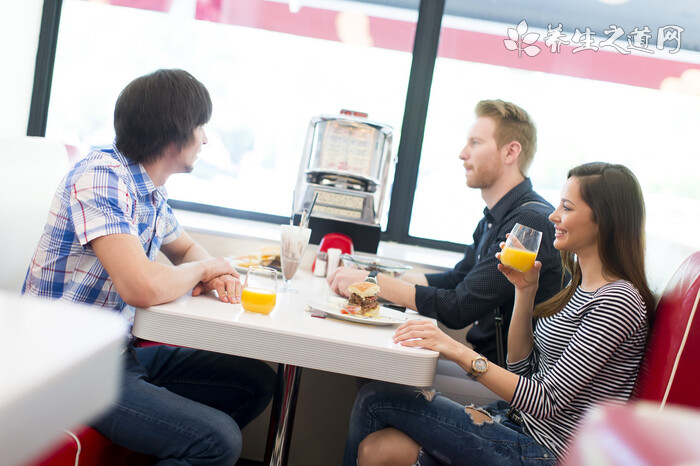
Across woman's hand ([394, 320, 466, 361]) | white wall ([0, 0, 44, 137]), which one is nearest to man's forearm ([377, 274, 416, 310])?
woman's hand ([394, 320, 466, 361])

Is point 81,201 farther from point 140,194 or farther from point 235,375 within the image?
point 235,375

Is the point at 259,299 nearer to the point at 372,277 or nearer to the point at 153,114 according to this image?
the point at 372,277

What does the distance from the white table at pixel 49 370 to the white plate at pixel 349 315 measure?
4.08ft

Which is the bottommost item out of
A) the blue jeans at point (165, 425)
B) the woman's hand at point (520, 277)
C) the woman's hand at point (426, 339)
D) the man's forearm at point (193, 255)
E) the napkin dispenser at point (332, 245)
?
the blue jeans at point (165, 425)

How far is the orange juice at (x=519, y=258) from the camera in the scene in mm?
1817

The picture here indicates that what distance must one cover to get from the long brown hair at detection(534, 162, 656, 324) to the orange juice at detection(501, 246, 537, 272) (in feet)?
0.64

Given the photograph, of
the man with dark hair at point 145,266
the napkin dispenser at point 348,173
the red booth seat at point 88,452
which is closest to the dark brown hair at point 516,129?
the napkin dispenser at point 348,173

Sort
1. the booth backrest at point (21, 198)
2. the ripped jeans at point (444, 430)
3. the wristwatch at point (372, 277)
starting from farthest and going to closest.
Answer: the booth backrest at point (21, 198)
the wristwatch at point (372, 277)
the ripped jeans at point (444, 430)

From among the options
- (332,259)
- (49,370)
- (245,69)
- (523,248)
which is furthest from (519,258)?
(245,69)

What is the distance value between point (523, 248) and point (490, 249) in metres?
0.28

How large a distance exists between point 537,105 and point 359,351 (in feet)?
7.18

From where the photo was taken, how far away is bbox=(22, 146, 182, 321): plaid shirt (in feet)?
5.06

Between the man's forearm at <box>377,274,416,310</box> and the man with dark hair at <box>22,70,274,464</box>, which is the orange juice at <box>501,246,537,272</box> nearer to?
the man's forearm at <box>377,274,416,310</box>

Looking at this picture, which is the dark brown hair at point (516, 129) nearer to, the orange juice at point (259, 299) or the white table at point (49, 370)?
the orange juice at point (259, 299)
